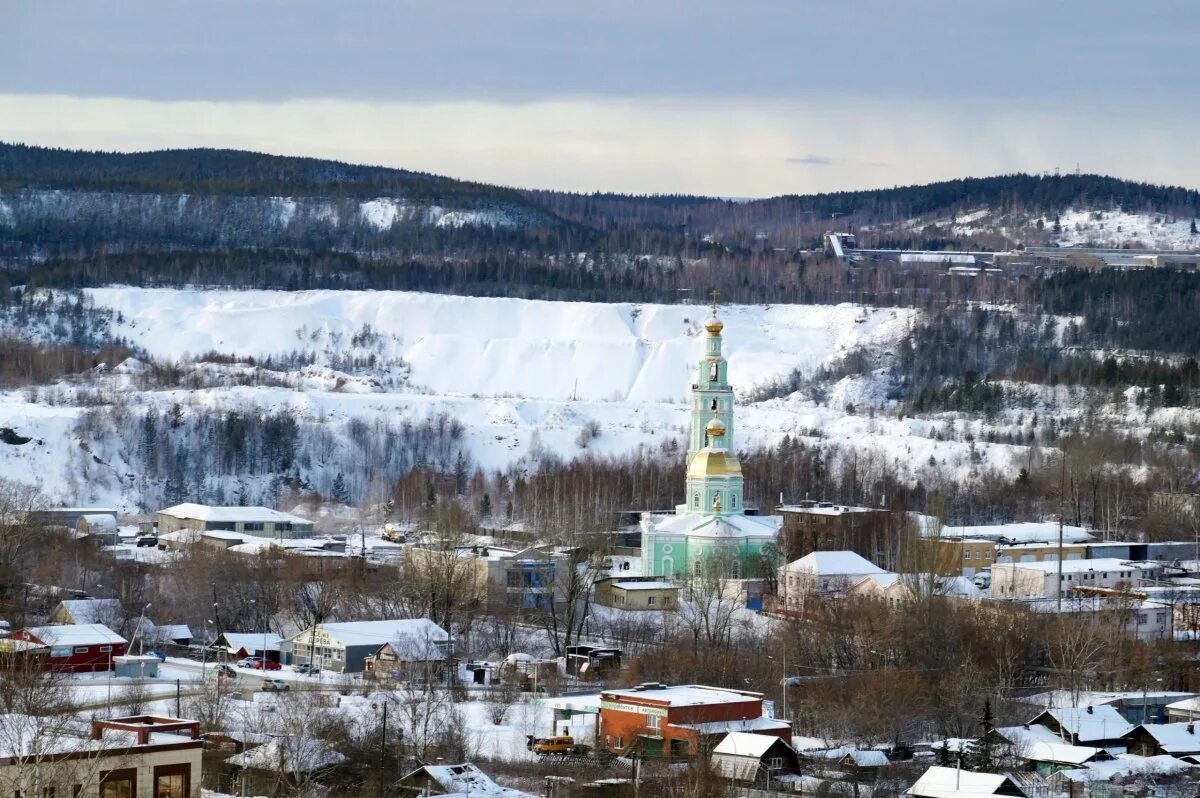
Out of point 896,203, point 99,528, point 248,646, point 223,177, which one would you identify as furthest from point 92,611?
point 896,203

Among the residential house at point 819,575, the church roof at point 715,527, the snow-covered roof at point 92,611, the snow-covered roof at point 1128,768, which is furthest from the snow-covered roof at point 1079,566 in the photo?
the snow-covered roof at point 92,611

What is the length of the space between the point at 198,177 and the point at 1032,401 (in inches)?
3127

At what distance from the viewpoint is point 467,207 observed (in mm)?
151125

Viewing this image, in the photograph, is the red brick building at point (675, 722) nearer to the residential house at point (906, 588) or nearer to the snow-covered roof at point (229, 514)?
the residential house at point (906, 588)

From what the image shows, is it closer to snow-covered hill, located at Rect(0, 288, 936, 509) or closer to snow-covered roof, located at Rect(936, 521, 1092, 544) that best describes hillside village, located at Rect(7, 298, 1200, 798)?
snow-covered roof, located at Rect(936, 521, 1092, 544)

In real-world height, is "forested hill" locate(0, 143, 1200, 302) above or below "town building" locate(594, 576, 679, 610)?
above

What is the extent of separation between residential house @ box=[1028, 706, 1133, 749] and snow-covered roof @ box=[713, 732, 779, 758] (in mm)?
5537

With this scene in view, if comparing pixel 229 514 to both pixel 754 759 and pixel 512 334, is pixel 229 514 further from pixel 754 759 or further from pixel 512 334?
pixel 512 334

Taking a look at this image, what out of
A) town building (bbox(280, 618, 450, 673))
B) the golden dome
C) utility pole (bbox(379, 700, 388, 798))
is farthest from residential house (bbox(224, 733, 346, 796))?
the golden dome

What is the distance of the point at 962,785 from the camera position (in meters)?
34.2

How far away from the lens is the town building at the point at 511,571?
2231 inches

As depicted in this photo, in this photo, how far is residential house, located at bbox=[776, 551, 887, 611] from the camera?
5682cm

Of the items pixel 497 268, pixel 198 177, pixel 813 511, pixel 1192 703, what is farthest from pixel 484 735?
pixel 198 177

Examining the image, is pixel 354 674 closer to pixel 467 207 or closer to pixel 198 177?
pixel 467 207
